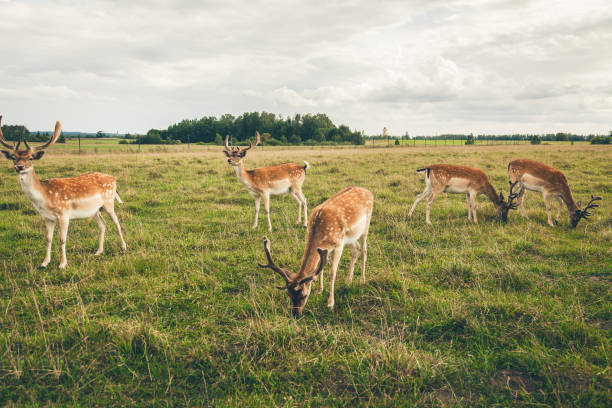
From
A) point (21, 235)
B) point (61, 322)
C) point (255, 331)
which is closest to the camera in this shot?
point (255, 331)

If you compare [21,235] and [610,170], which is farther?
[610,170]

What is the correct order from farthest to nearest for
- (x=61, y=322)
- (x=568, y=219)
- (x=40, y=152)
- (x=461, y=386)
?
(x=568, y=219)
(x=40, y=152)
(x=61, y=322)
(x=461, y=386)

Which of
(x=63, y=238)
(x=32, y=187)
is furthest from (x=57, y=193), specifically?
(x=63, y=238)

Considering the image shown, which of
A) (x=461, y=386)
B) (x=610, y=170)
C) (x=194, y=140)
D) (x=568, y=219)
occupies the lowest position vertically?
(x=461, y=386)

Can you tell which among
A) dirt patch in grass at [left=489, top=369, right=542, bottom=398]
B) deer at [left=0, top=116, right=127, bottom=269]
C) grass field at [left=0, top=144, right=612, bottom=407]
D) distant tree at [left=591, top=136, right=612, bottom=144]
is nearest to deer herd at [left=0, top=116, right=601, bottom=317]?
deer at [left=0, top=116, right=127, bottom=269]

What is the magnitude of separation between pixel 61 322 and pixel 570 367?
5.97m

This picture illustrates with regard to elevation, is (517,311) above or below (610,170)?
below

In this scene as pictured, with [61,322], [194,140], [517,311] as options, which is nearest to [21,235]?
[61,322]

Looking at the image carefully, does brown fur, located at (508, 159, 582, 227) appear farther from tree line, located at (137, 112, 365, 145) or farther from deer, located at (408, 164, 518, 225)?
tree line, located at (137, 112, 365, 145)

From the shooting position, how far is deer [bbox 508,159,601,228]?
8928 mm

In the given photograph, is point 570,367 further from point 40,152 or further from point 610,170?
point 610,170

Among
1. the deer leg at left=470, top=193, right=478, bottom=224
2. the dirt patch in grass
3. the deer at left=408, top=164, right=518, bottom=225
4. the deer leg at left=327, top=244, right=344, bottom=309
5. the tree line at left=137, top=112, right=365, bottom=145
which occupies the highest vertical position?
the tree line at left=137, top=112, right=365, bottom=145

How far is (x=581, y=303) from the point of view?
474 cm

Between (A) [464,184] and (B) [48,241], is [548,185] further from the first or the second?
(B) [48,241]
